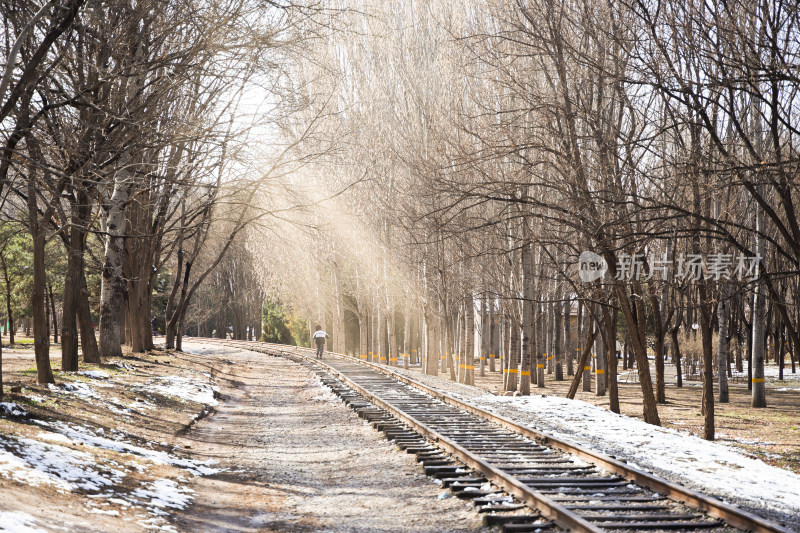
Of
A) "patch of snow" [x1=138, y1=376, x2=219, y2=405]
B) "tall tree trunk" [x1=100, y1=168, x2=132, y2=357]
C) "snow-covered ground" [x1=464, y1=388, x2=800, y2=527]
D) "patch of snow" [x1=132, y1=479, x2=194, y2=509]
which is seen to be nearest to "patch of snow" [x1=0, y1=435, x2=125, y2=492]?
"patch of snow" [x1=132, y1=479, x2=194, y2=509]

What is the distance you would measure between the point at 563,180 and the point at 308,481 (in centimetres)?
780

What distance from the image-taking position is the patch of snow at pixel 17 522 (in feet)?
18.4

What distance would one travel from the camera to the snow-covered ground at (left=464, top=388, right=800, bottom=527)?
7656 millimetres

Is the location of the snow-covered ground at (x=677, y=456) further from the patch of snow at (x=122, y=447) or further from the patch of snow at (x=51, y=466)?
the patch of snow at (x=51, y=466)

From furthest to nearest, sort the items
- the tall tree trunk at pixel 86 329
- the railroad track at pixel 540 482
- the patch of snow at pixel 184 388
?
the tall tree trunk at pixel 86 329, the patch of snow at pixel 184 388, the railroad track at pixel 540 482

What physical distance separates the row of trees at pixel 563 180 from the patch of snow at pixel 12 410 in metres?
5.92

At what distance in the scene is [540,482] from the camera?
8.12 meters

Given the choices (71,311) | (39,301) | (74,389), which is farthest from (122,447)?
(71,311)

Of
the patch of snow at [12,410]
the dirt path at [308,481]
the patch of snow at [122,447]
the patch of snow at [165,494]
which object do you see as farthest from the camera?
the patch of snow at [12,410]

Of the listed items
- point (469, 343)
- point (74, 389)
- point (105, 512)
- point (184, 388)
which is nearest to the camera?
point (105, 512)

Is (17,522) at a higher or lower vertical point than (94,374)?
lower

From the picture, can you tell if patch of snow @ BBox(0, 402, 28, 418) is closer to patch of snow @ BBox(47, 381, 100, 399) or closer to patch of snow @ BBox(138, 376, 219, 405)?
patch of snow @ BBox(47, 381, 100, 399)

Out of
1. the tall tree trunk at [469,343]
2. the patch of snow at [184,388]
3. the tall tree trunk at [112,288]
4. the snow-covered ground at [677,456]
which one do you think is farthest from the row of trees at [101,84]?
the tall tree trunk at [469,343]

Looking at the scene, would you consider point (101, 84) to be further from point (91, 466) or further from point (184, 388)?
point (184, 388)
